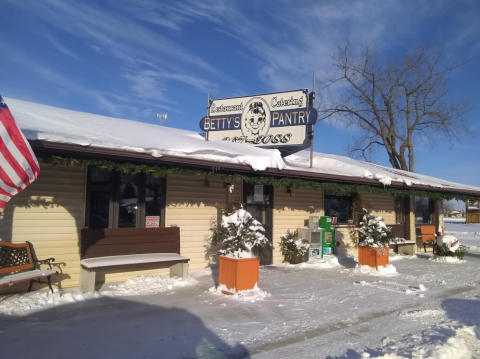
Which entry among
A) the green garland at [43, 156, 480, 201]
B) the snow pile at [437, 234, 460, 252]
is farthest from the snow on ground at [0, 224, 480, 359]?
the snow pile at [437, 234, 460, 252]

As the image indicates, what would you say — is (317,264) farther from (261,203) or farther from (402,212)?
(402,212)

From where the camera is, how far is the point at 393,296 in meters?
6.89

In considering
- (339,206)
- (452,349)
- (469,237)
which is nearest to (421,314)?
(452,349)

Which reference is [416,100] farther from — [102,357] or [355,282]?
[102,357]

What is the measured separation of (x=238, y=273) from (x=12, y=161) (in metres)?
3.68

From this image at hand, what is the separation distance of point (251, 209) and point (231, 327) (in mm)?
5075

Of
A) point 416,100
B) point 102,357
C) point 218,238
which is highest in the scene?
point 416,100

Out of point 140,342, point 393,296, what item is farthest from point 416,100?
Answer: point 140,342

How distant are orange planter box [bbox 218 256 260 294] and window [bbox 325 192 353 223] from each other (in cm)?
578

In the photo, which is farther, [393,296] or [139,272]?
[139,272]

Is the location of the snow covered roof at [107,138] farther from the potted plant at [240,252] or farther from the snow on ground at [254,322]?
the snow on ground at [254,322]

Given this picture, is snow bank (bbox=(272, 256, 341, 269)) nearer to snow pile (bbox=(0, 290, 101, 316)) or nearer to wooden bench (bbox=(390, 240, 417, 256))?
wooden bench (bbox=(390, 240, 417, 256))

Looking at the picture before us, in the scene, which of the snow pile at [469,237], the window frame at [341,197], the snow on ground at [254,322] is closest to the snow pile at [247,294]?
the snow on ground at [254,322]

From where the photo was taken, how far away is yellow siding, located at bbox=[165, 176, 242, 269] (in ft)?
27.4
